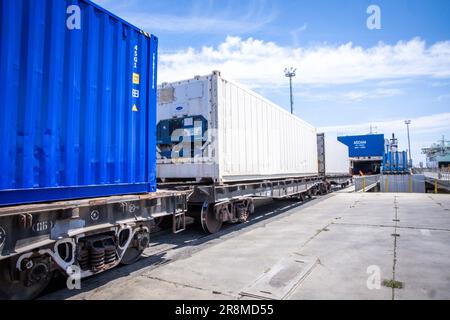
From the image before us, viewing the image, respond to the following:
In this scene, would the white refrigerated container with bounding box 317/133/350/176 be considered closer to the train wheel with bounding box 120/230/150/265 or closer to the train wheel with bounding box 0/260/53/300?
the train wheel with bounding box 120/230/150/265

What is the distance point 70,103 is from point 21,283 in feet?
7.51

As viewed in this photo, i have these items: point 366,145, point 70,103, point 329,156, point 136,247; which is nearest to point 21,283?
point 136,247

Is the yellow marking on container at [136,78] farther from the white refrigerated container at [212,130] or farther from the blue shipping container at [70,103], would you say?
the white refrigerated container at [212,130]

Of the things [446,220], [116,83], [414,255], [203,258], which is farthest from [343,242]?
[116,83]

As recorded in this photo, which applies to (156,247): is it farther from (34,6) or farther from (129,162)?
(34,6)

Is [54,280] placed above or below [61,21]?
below

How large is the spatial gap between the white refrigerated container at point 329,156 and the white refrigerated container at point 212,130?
10308mm

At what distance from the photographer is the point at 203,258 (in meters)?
5.70

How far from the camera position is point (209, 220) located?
7812 mm

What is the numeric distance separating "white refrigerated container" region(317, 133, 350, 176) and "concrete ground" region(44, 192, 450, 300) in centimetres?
1068

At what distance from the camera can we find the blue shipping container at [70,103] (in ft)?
10.6

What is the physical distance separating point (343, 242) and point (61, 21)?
678cm

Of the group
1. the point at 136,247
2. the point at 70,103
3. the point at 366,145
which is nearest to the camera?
the point at 70,103

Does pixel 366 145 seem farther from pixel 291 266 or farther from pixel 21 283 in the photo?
pixel 21 283
